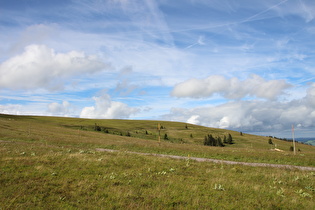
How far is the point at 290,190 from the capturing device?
11602 mm

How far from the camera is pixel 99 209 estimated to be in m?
8.14

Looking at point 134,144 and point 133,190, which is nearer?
point 133,190

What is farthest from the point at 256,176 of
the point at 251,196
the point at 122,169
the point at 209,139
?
the point at 209,139

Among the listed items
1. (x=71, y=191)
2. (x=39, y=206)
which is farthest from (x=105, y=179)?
(x=39, y=206)

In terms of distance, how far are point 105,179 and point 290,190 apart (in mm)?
10101

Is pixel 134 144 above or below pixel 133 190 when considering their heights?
below

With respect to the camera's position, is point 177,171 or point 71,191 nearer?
point 71,191

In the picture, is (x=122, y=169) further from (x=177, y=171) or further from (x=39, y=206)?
(x=39, y=206)

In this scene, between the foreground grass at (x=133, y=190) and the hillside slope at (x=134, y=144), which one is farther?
the hillside slope at (x=134, y=144)

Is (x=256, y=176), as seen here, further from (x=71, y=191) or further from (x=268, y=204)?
(x=71, y=191)

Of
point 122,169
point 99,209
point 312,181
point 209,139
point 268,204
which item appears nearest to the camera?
point 99,209

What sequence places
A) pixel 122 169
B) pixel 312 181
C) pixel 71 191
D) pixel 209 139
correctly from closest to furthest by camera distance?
→ pixel 71 191, pixel 312 181, pixel 122 169, pixel 209 139

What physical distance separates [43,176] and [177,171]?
336 inches

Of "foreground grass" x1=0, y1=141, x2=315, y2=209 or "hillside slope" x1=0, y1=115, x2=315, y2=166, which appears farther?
"hillside slope" x1=0, y1=115, x2=315, y2=166
